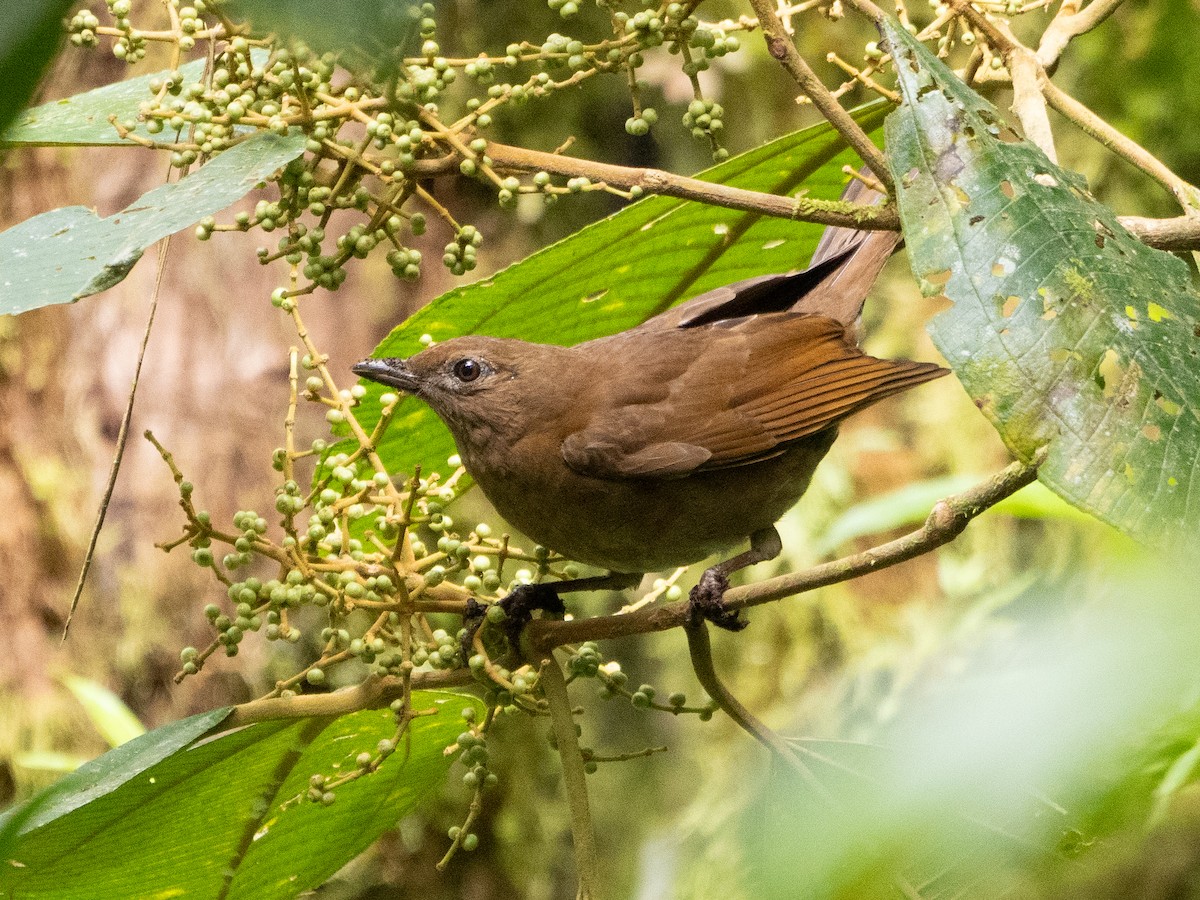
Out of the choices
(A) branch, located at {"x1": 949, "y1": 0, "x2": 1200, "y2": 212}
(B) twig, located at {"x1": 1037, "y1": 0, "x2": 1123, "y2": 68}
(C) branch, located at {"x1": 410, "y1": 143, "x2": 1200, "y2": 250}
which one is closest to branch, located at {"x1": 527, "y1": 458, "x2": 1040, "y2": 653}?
(C) branch, located at {"x1": 410, "y1": 143, "x2": 1200, "y2": 250}

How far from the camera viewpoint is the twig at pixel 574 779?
1.50 meters

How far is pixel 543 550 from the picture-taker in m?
2.10

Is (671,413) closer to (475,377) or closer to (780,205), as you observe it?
(475,377)

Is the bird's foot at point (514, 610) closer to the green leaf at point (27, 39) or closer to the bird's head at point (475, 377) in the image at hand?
the bird's head at point (475, 377)

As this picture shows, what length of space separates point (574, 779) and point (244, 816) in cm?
61

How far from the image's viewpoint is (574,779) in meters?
1.56

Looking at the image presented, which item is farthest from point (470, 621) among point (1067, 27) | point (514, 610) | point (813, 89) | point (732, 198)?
point (1067, 27)

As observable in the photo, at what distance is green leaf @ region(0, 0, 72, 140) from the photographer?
35 centimetres

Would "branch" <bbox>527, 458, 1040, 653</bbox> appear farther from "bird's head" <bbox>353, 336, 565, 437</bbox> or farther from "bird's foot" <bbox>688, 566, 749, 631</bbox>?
"bird's head" <bbox>353, 336, 565, 437</bbox>

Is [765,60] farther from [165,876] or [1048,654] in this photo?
[1048,654]

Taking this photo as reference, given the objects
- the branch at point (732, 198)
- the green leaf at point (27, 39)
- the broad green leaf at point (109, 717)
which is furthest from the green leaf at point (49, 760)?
the green leaf at point (27, 39)

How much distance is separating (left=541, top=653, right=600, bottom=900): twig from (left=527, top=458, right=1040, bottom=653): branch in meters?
0.06

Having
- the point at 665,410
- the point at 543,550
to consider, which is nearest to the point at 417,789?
the point at 543,550

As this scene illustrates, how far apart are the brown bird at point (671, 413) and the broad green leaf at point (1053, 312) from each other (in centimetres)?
104
